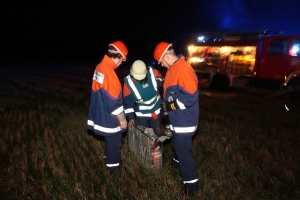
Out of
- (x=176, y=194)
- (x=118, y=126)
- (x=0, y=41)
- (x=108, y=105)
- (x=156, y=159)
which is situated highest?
(x=0, y=41)

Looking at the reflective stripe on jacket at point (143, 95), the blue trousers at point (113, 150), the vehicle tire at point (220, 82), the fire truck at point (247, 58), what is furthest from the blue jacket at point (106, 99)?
the vehicle tire at point (220, 82)

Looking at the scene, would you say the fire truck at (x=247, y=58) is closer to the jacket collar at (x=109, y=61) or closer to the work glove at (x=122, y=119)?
the work glove at (x=122, y=119)

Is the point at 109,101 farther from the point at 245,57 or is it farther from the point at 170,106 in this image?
the point at 245,57

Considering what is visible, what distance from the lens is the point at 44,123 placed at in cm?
615

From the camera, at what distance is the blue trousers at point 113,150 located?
3475 mm

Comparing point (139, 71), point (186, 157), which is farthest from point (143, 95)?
point (186, 157)

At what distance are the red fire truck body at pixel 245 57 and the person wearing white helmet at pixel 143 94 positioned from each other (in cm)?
689

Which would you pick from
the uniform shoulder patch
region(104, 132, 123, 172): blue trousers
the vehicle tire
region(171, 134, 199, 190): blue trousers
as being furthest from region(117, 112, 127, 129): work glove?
the vehicle tire

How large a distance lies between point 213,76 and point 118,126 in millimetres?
8996

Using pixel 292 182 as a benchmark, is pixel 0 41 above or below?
above

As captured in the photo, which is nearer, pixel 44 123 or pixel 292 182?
pixel 292 182

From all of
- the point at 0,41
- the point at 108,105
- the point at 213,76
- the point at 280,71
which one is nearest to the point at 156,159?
the point at 108,105

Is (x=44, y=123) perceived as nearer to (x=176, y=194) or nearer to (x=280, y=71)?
(x=176, y=194)

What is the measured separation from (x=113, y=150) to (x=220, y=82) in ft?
28.6
